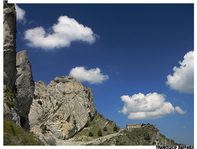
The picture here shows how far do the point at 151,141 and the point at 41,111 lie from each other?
47901 mm

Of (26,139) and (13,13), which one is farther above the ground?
(13,13)

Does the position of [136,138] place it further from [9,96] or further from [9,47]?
[9,96]

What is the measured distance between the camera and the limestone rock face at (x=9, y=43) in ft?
242

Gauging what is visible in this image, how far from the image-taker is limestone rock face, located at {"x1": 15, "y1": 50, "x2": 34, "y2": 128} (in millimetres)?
84250

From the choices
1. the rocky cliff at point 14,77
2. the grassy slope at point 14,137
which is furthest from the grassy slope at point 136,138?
the grassy slope at point 14,137

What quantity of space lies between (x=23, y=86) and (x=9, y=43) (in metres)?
12.6

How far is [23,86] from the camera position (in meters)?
86.2

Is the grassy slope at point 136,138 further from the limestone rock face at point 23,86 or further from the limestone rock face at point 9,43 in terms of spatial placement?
the limestone rock face at point 9,43

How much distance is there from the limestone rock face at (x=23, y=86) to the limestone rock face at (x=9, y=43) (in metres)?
6.18

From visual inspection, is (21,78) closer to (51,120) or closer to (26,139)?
(26,139)

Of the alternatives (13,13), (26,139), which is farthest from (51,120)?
(26,139)

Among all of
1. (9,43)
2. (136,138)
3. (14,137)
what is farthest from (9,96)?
(136,138)

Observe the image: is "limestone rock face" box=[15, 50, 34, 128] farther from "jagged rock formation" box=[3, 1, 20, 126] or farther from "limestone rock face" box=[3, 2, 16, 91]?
"limestone rock face" box=[3, 2, 16, 91]

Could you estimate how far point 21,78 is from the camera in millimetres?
87375
